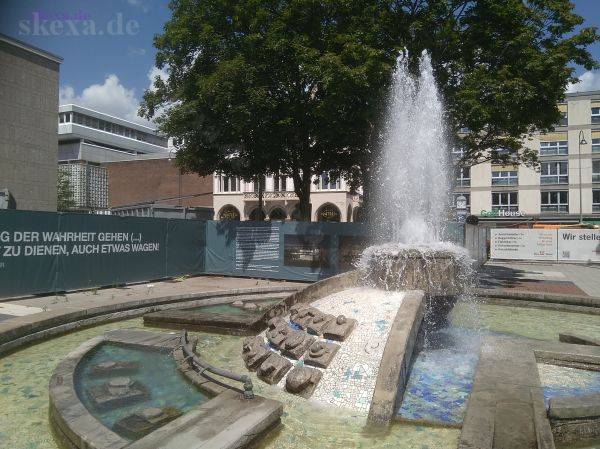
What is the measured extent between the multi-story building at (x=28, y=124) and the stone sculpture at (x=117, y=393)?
81.1 ft

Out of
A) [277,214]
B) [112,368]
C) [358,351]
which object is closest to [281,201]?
[277,214]

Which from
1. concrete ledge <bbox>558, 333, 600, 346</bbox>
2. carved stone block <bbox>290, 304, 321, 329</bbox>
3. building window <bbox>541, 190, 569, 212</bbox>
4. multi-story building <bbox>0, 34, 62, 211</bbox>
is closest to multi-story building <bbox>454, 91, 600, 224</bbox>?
building window <bbox>541, 190, 569, 212</bbox>

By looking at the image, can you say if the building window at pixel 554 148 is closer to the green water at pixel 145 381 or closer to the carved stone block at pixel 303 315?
the carved stone block at pixel 303 315

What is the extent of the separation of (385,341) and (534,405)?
1.93 m

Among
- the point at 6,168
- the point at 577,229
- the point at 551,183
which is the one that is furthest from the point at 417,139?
the point at 551,183

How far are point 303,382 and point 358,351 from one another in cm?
93

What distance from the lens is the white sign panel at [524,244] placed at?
30.7 meters

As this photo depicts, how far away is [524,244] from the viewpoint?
1222 inches

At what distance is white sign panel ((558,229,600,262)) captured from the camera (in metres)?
29.7

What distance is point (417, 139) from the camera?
1360cm

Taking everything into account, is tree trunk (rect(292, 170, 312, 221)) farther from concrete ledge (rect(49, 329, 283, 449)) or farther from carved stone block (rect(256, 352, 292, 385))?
concrete ledge (rect(49, 329, 283, 449))

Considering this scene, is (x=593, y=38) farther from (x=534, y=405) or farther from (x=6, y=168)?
(x=6, y=168)

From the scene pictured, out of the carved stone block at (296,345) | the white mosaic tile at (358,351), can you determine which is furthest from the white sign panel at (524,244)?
the carved stone block at (296,345)

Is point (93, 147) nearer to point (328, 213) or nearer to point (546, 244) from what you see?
point (328, 213)
